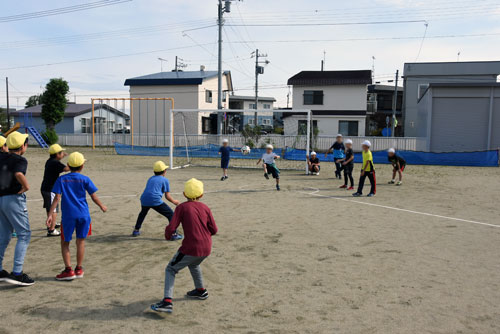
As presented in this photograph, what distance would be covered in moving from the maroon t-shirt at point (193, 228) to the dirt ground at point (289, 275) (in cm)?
70

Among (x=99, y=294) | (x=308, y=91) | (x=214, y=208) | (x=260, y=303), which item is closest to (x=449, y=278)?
(x=260, y=303)

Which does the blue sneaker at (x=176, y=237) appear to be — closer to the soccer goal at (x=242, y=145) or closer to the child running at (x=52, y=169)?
the child running at (x=52, y=169)

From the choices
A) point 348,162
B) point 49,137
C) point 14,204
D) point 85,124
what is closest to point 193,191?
point 14,204

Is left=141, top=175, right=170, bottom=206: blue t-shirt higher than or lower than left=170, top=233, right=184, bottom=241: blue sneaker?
higher

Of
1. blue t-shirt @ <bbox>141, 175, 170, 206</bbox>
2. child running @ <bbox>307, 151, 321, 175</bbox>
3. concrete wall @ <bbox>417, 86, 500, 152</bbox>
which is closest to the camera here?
blue t-shirt @ <bbox>141, 175, 170, 206</bbox>

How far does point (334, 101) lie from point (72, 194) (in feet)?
114

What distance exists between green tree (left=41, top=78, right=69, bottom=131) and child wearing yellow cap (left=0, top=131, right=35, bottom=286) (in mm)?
35410

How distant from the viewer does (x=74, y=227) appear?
4.96 meters

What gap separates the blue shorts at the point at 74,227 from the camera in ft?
16.0

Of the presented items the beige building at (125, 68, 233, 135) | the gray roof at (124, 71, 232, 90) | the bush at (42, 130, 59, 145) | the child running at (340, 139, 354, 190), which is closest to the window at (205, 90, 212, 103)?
the beige building at (125, 68, 233, 135)

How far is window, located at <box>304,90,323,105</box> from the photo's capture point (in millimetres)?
37875

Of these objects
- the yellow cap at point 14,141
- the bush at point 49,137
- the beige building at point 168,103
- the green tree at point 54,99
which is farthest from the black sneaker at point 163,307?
the green tree at point 54,99

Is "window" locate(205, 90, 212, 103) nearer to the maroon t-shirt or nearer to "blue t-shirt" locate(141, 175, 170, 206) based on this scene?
"blue t-shirt" locate(141, 175, 170, 206)

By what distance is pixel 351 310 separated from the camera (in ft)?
Answer: 14.0
